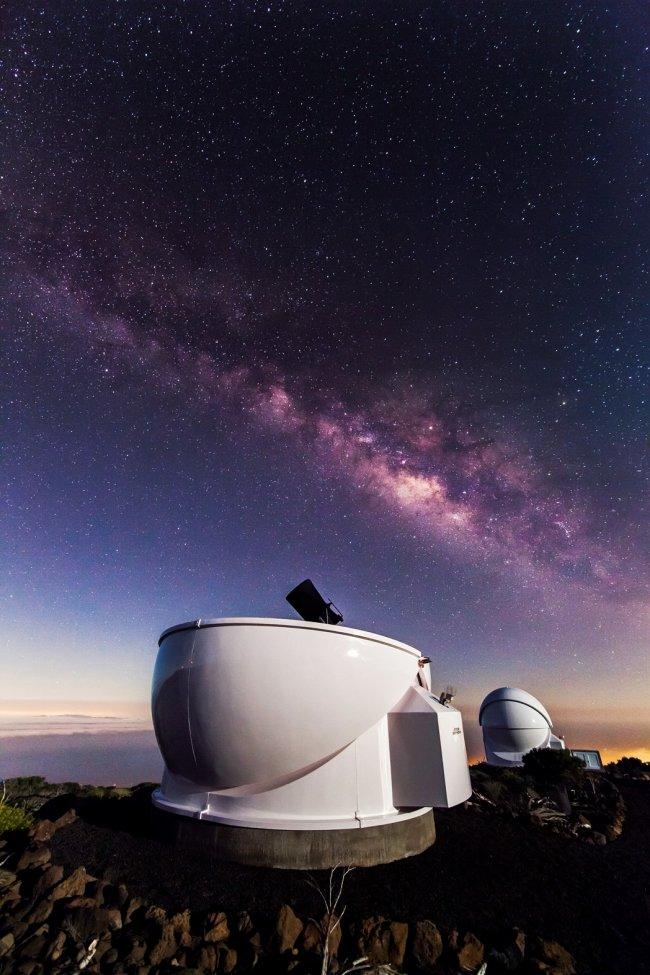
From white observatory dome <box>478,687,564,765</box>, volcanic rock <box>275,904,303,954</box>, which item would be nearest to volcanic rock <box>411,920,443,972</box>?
volcanic rock <box>275,904,303,954</box>

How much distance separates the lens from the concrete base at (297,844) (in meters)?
7.73

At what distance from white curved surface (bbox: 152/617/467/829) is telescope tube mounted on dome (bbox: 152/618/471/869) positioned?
0.06ft

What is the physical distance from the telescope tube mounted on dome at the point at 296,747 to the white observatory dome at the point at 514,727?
46.1ft

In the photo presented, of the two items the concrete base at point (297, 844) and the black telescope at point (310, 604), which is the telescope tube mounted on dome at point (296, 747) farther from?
the black telescope at point (310, 604)

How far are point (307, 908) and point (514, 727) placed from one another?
58.7 ft

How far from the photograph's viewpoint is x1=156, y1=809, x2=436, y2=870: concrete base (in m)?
7.73

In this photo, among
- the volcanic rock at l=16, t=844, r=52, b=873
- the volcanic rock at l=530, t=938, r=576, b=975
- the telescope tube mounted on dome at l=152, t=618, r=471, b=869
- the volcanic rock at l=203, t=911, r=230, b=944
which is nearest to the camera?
the volcanic rock at l=530, t=938, r=576, b=975

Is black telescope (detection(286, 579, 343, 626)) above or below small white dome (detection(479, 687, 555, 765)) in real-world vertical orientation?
above

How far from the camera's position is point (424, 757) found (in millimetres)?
9023

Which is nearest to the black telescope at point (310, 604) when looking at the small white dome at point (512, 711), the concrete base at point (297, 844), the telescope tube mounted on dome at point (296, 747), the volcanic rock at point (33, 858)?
the telescope tube mounted on dome at point (296, 747)

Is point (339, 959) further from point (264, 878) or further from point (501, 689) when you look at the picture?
point (501, 689)

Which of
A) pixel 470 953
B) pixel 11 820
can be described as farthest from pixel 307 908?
pixel 11 820

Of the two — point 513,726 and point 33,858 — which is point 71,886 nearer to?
point 33,858

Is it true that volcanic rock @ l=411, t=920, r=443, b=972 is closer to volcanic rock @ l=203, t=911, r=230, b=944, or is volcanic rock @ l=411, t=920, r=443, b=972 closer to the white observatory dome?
volcanic rock @ l=203, t=911, r=230, b=944
